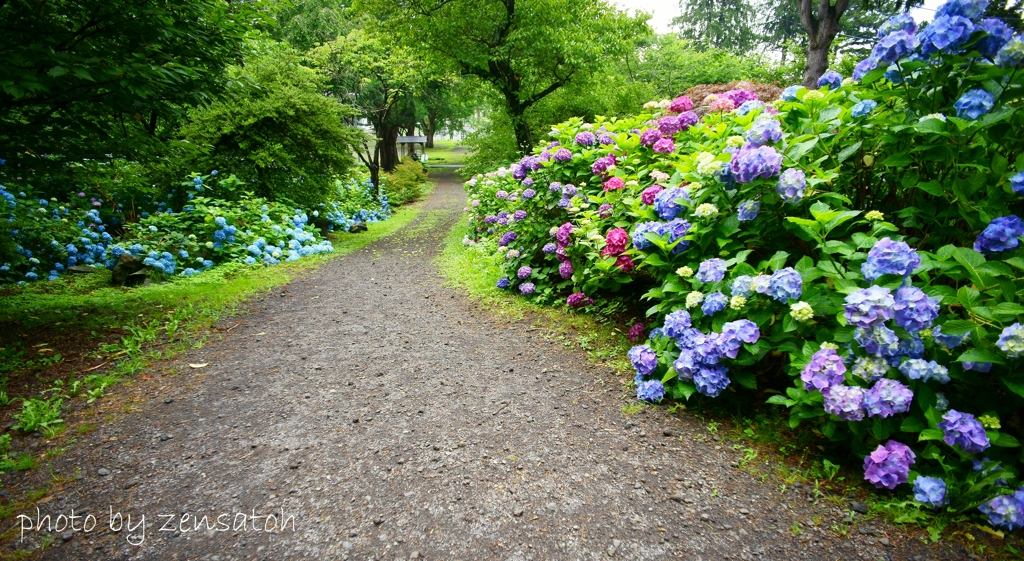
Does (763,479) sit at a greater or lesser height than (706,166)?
lesser

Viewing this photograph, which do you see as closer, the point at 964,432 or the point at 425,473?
the point at 964,432

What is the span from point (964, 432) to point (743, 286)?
881 millimetres

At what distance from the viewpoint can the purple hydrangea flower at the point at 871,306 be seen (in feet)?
5.28

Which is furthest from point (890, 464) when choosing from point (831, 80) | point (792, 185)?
point (831, 80)

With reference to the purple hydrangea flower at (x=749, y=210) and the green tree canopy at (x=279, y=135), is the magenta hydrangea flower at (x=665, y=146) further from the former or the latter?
the green tree canopy at (x=279, y=135)

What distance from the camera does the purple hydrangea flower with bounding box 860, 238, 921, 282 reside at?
1667 millimetres

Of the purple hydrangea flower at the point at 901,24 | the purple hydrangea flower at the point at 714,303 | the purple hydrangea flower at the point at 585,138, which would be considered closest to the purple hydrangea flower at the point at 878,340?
the purple hydrangea flower at the point at 714,303

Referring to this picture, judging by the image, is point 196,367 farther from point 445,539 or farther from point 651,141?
point 651,141

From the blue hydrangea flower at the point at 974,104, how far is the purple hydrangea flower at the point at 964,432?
1.15 meters

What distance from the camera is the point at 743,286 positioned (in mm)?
2096

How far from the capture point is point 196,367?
302cm

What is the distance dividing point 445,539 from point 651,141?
3.16 metres

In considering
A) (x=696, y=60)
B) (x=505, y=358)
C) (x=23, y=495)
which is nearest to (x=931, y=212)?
(x=505, y=358)

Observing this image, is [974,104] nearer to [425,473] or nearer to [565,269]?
[565,269]
